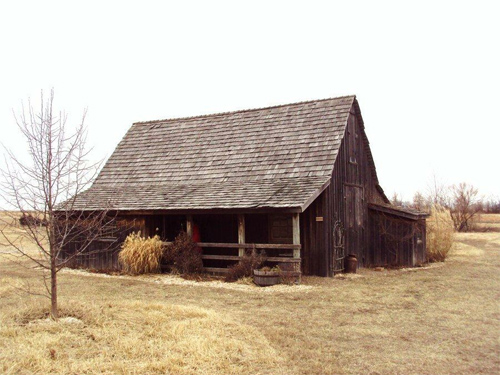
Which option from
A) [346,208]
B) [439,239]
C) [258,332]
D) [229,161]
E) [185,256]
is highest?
[229,161]

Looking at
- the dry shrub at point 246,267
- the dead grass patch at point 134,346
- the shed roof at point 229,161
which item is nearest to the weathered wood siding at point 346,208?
the shed roof at point 229,161

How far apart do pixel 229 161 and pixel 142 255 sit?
17.0 ft

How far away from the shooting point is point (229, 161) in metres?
19.0

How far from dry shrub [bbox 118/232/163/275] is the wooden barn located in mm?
1055

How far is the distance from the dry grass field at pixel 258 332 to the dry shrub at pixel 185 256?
2437 mm

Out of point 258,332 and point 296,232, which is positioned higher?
point 296,232

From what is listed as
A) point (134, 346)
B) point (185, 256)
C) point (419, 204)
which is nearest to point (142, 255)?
point (185, 256)

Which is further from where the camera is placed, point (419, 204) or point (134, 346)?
point (419, 204)

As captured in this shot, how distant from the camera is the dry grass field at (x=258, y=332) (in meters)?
6.64

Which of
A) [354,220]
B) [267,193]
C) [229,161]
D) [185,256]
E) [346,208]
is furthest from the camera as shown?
[229,161]

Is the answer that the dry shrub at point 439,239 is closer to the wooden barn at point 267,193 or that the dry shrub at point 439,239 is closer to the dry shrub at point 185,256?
the wooden barn at point 267,193

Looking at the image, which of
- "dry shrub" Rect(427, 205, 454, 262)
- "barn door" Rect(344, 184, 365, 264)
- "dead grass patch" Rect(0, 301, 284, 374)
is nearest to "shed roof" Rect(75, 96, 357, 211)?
"barn door" Rect(344, 184, 365, 264)

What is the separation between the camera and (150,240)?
16.6 metres

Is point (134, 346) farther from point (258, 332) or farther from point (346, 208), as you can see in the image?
point (346, 208)
